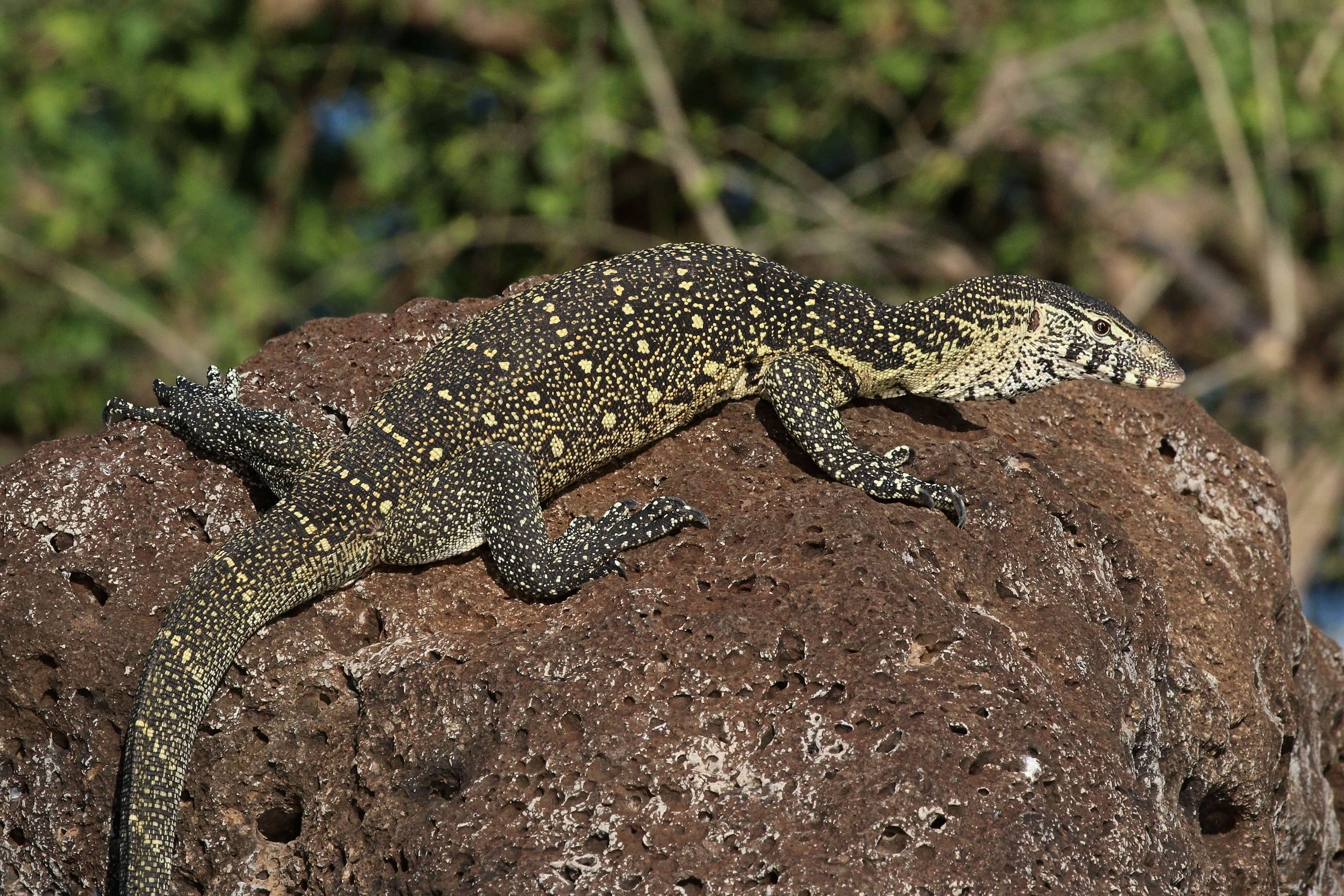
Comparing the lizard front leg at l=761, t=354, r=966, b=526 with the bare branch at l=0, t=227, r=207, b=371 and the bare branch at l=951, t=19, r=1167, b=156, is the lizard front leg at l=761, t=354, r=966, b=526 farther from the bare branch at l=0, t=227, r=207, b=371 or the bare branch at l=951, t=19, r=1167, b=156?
the bare branch at l=0, t=227, r=207, b=371

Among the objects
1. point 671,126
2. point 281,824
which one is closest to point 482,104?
point 671,126

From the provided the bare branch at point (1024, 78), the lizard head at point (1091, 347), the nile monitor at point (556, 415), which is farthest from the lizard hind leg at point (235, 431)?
the bare branch at point (1024, 78)

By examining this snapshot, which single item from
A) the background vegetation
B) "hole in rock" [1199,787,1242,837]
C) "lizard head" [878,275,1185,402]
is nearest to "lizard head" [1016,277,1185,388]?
"lizard head" [878,275,1185,402]

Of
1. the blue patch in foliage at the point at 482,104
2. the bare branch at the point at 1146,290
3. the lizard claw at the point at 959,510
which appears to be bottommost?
the lizard claw at the point at 959,510

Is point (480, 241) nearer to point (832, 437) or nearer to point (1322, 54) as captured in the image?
point (832, 437)

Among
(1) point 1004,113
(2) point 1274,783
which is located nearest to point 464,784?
(2) point 1274,783

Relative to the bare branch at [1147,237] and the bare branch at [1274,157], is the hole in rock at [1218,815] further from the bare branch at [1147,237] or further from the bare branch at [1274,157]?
the bare branch at [1147,237]
